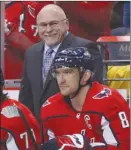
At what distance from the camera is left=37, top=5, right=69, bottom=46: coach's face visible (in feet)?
15.1

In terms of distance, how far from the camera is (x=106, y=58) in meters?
5.36

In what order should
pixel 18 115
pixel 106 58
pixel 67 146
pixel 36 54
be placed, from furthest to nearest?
pixel 106 58
pixel 36 54
pixel 18 115
pixel 67 146

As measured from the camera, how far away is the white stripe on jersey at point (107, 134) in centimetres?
340


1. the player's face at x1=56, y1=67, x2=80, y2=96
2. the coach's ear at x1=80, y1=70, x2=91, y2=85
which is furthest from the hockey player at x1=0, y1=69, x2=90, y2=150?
the coach's ear at x1=80, y1=70, x2=91, y2=85

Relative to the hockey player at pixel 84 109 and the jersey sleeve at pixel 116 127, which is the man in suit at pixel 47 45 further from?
the jersey sleeve at pixel 116 127

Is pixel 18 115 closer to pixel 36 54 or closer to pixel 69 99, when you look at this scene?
pixel 69 99

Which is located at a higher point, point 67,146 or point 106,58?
point 106,58

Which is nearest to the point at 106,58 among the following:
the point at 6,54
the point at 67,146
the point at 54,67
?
the point at 6,54

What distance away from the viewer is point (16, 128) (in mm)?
3354

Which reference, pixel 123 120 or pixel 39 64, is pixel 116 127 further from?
pixel 39 64

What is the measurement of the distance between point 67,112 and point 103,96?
0.20 metres

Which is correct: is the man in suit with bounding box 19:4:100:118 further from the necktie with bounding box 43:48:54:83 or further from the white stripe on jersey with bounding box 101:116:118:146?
the white stripe on jersey with bounding box 101:116:118:146

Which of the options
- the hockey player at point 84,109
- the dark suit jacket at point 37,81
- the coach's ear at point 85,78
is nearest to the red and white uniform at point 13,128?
the hockey player at point 84,109

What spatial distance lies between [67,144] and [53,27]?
1.76m
